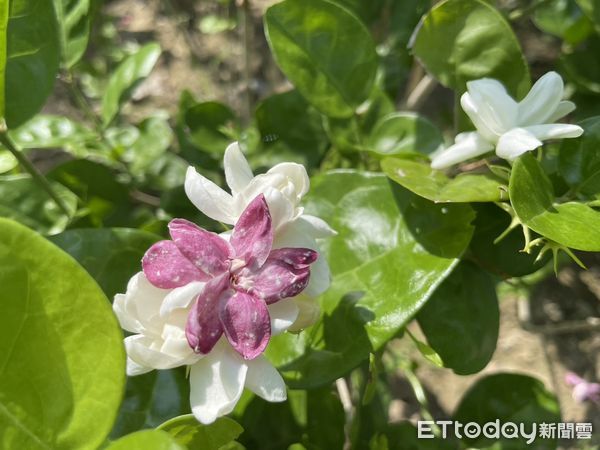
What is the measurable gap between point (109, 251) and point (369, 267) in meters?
0.29

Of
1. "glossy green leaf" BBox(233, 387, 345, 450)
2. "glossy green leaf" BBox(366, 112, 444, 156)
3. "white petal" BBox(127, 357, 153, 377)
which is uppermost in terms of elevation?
"white petal" BBox(127, 357, 153, 377)

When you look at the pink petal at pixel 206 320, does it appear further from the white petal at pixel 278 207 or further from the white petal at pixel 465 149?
the white petal at pixel 465 149

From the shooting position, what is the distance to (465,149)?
743 mm

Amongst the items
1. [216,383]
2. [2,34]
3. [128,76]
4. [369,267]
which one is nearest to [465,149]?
[369,267]

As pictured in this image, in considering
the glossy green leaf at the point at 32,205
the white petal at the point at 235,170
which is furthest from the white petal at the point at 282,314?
the glossy green leaf at the point at 32,205

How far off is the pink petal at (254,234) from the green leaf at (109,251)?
0.20 metres

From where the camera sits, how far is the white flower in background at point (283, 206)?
0.61m

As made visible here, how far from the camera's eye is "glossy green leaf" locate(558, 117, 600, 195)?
0.73m

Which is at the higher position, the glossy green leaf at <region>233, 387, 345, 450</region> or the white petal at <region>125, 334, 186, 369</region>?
the white petal at <region>125, 334, 186, 369</region>

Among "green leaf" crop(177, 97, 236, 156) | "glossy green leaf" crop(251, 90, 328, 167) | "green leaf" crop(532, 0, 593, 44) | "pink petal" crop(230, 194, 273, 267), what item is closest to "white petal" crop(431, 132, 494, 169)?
"pink petal" crop(230, 194, 273, 267)

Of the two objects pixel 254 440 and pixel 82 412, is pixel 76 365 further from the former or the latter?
pixel 254 440

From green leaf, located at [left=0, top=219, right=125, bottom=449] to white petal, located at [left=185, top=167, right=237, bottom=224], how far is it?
15 cm

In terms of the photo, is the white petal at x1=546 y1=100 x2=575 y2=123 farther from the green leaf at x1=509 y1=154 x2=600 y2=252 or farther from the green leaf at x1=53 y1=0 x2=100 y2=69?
the green leaf at x1=53 y1=0 x2=100 y2=69

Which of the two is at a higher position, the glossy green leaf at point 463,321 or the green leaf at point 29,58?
the green leaf at point 29,58
